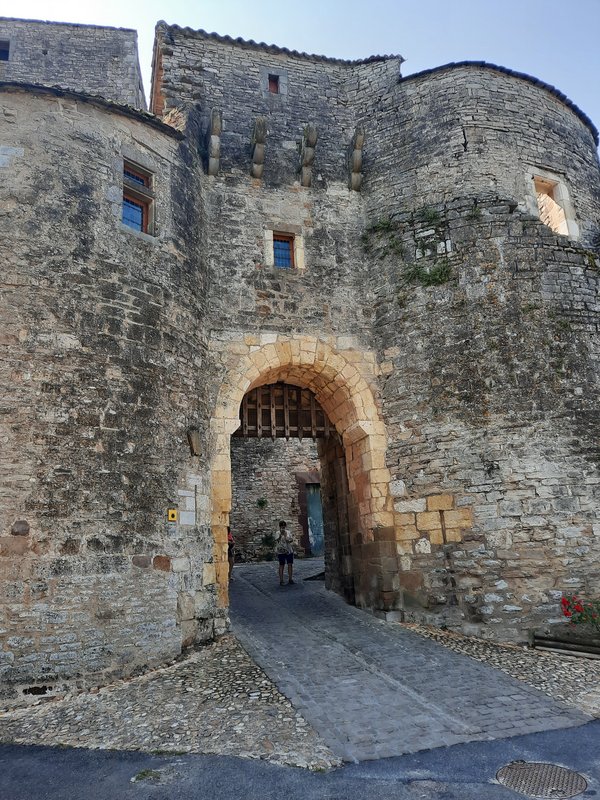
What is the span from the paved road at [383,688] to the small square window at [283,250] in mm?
5273

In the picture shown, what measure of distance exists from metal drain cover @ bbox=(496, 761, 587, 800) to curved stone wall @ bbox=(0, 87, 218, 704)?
3585 millimetres

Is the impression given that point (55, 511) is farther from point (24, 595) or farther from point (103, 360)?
point (103, 360)

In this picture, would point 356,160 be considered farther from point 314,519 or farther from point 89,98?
point 314,519

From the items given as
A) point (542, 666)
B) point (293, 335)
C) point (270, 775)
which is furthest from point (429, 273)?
point (270, 775)

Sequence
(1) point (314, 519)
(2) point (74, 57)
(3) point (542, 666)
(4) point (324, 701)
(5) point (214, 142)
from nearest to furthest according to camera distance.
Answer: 1. (4) point (324, 701)
2. (3) point (542, 666)
3. (5) point (214, 142)
4. (2) point (74, 57)
5. (1) point (314, 519)

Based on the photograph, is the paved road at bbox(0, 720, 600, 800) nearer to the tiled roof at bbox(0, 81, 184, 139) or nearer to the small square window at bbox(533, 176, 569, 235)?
the tiled roof at bbox(0, 81, 184, 139)

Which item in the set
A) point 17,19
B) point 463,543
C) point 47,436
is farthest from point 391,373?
point 17,19

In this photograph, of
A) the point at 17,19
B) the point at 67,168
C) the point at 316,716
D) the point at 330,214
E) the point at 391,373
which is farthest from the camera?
the point at 17,19

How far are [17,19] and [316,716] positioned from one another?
14325mm

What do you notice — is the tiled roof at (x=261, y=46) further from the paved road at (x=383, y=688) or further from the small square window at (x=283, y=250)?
the paved road at (x=383, y=688)

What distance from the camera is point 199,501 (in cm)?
701

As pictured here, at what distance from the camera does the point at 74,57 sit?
12.3 meters

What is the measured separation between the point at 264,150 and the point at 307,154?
0.69 meters

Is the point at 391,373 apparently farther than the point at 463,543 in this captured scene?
Yes
